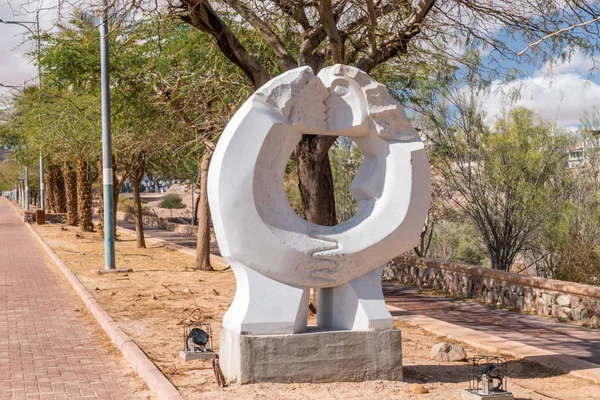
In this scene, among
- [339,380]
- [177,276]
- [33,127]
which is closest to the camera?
[339,380]

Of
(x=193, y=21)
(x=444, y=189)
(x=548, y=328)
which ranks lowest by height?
(x=548, y=328)

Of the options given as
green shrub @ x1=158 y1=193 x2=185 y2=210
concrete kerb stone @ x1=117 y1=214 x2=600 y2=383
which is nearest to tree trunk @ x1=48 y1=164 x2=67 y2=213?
green shrub @ x1=158 y1=193 x2=185 y2=210

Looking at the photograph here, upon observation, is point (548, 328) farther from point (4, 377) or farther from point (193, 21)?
point (4, 377)

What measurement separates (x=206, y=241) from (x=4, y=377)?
1105cm

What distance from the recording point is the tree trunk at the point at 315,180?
1134cm

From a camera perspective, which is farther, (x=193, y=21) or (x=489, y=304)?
(x=489, y=304)

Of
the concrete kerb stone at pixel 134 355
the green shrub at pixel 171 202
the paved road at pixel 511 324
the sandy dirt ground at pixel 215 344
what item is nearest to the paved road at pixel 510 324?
the paved road at pixel 511 324

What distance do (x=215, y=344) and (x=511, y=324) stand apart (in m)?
5.23

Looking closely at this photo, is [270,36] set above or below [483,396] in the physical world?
above

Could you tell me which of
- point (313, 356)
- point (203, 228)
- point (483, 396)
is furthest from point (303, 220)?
point (203, 228)

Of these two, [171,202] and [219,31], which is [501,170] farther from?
[171,202]

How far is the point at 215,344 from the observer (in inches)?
371

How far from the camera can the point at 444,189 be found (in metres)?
22.1

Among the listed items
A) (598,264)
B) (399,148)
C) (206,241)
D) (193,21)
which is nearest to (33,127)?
(206,241)
